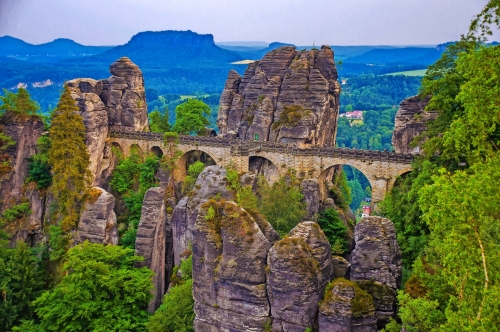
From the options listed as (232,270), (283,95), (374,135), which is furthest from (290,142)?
(374,135)

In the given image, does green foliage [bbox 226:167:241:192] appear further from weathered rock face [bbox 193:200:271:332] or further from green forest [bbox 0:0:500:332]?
weathered rock face [bbox 193:200:271:332]

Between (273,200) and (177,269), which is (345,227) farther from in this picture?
(177,269)

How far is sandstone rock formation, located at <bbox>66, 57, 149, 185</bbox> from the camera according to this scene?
149 feet

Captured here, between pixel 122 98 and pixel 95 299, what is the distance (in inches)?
949

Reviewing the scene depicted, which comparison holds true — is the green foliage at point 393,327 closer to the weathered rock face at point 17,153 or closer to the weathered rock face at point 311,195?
the weathered rock face at point 311,195

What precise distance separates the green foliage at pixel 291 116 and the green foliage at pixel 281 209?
9224 millimetres

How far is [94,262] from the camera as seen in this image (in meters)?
31.6

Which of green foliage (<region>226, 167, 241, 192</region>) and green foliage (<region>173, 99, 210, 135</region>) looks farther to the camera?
green foliage (<region>173, 99, 210, 135</region>)

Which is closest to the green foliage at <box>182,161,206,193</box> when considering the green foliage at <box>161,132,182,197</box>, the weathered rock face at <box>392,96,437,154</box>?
the green foliage at <box>161,132,182,197</box>

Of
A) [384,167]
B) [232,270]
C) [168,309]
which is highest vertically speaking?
[384,167]

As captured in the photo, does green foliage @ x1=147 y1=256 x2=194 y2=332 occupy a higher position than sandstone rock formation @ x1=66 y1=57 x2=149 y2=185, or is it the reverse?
sandstone rock formation @ x1=66 y1=57 x2=149 y2=185

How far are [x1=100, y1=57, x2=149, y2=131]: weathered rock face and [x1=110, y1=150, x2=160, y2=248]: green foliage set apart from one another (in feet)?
11.4

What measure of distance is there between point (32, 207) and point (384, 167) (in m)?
28.9

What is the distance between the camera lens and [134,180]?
46375 mm
